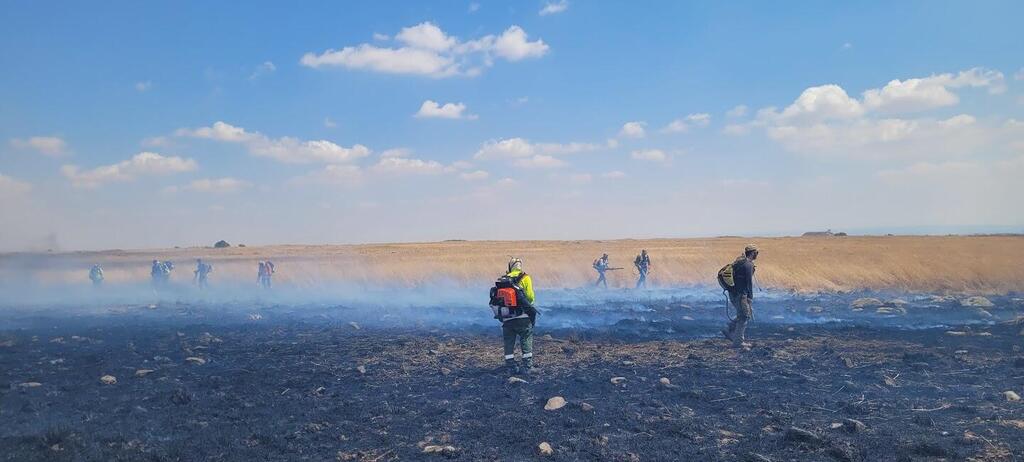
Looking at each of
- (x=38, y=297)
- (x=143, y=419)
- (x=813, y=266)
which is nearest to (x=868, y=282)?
(x=813, y=266)

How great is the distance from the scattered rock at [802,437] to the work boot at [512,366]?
549 centimetres

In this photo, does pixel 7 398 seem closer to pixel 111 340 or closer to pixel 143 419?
pixel 143 419

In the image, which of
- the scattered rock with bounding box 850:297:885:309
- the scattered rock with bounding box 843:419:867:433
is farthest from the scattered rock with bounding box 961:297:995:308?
A: the scattered rock with bounding box 843:419:867:433

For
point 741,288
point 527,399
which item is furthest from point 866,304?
point 527,399

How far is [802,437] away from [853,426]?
946 mm

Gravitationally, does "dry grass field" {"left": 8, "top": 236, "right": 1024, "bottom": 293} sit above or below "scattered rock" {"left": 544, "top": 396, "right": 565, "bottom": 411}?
above

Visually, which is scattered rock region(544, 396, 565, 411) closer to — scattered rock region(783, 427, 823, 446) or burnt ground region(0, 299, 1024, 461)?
burnt ground region(0, 299, 1024, 461)

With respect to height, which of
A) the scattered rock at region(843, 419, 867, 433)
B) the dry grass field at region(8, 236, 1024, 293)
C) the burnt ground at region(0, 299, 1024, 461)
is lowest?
the burnt ground at region(0, 299, 1024, 461)

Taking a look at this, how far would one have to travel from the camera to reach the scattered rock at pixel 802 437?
7.50 m

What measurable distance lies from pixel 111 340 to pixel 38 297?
28644mm

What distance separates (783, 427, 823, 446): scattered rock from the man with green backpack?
23.0 ft

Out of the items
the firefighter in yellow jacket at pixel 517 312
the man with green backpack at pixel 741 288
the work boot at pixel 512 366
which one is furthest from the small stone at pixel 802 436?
the man with green backpack at pixel 741 288

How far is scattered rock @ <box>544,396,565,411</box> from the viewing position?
30.9 feet

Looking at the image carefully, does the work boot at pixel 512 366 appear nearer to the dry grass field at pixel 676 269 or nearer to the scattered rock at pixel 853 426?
Result: the scattered rock at pixel 853 426
